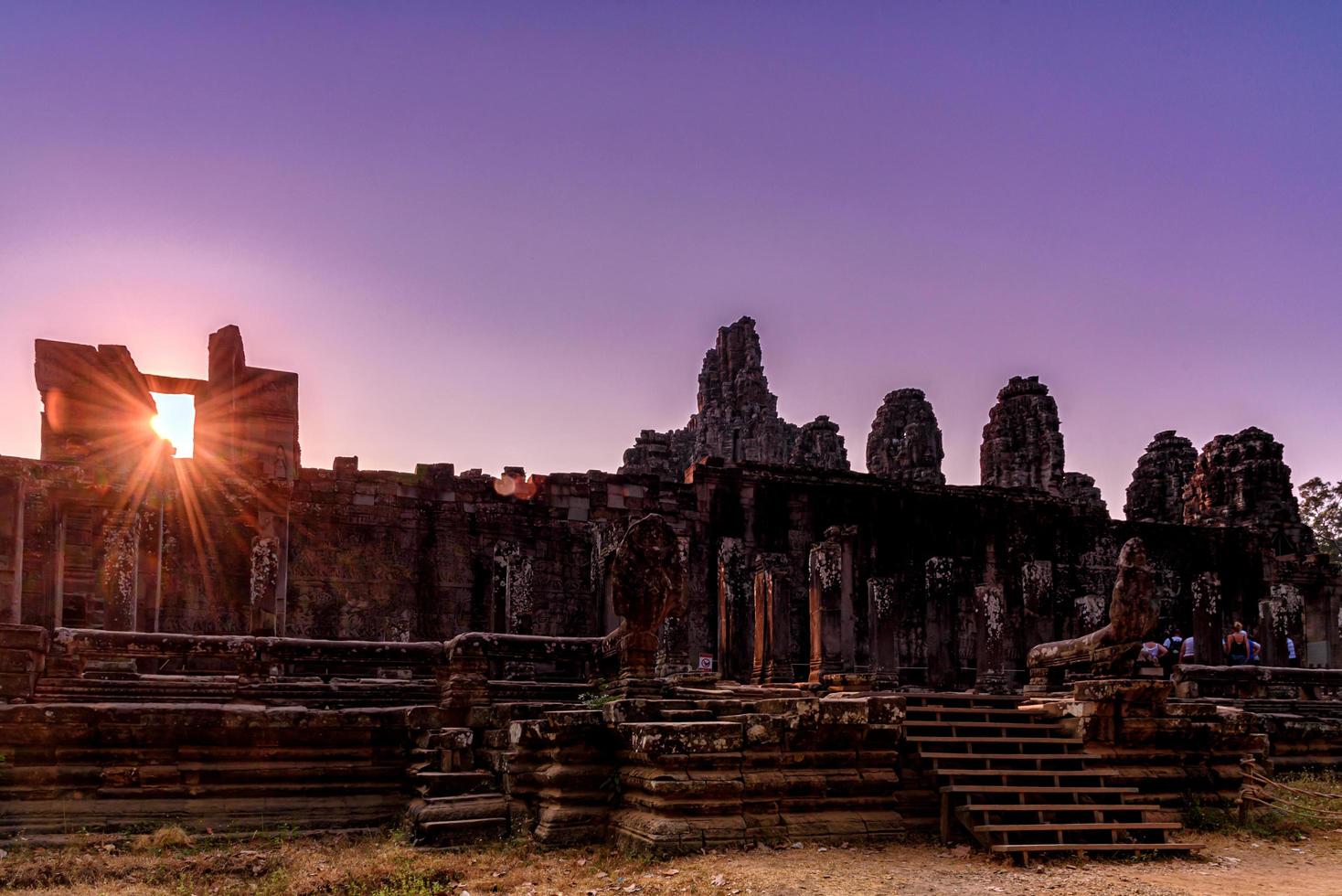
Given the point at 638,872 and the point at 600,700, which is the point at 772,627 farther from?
the point at 638,872

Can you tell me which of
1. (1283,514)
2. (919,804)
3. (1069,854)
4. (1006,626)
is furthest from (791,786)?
(1283,514)

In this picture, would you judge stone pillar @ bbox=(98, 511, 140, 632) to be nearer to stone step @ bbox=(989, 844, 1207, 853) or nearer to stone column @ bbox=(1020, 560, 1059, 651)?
stone step @ bbox=(989, 844, 1207, 853)

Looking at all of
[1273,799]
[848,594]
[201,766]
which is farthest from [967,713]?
[848,594]

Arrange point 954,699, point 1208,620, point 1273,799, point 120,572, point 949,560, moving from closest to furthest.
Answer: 1. point 1273,799
2. point 954,699
3. point 120,572
4. point 949,560
5. point 1208,620

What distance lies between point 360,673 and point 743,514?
28.4 ft

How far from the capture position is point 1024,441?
29.8 metres

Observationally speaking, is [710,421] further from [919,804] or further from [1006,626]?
[919,804]

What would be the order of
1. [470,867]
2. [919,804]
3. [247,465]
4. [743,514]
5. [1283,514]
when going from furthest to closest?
[1283,514], [743,514], [247,465], [919,804], [470,867]

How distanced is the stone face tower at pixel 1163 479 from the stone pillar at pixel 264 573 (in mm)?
23132

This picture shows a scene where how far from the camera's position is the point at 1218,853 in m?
10.3

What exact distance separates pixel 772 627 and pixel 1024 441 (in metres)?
12.9

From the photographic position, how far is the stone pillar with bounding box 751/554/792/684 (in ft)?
61.5

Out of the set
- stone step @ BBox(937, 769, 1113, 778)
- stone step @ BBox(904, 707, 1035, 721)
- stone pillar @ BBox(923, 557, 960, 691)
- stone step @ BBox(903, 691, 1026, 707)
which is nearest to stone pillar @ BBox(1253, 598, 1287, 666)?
stone pillar @ BBox(923, 557, 960, 691)

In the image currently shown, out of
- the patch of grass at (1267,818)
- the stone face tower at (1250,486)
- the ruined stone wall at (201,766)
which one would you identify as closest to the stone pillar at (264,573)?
the ruined stone wall at (201,766)
